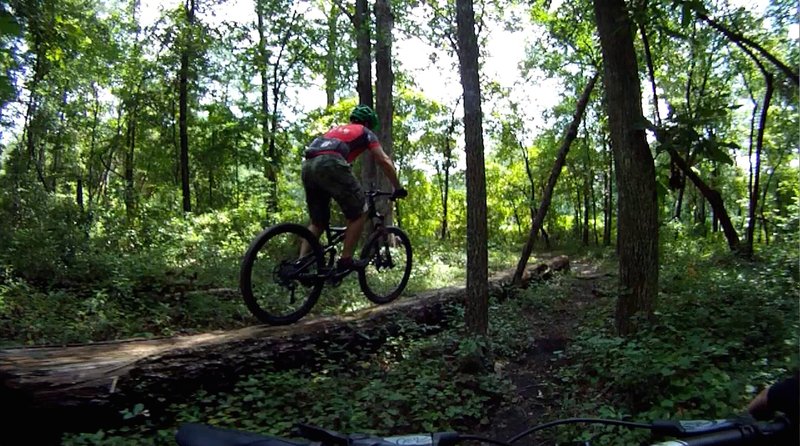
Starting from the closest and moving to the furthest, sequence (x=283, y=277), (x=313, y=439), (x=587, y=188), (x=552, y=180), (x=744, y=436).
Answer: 1. (x=744, y=436)
2. (x=313, y=439)
3. (x=283, y=277)
4. (x=552, y=180)
5. (x=587, y=188)

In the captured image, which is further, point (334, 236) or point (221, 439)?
point (334, 236)

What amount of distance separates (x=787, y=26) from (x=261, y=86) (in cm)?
1603

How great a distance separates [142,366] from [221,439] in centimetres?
295

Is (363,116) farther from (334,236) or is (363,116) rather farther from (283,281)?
(283,281)

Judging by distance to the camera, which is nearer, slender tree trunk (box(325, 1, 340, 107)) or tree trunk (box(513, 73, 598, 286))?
tree trunk (box(513, 73, 598, 286))

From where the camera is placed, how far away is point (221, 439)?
139 centimetres

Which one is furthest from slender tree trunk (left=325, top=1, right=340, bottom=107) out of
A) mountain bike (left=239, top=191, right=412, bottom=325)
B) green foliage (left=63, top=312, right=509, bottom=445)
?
green foliage (left=63, top=312, right=509, bottom=445)

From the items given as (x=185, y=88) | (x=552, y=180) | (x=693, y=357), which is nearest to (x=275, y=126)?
(x=185, y=88)

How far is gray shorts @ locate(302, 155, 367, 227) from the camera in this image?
5301 millimetres

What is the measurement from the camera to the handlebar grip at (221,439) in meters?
1.36

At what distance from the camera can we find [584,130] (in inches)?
996

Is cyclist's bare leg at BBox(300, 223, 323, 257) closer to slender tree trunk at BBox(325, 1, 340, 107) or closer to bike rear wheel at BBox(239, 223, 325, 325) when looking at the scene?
bike rear wheel at BBox(239, 223, 325, 325)

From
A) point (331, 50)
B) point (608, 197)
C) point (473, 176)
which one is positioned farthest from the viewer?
point (608, 197)

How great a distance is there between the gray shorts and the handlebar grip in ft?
13.2
